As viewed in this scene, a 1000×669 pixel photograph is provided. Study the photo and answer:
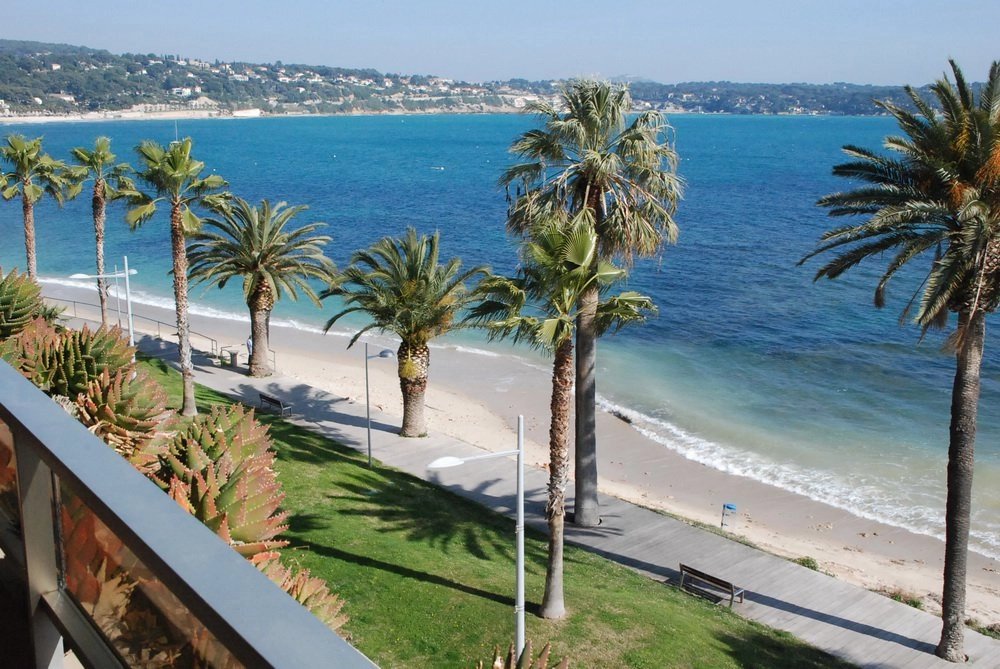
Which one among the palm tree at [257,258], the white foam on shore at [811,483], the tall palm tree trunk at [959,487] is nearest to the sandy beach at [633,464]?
the white foam on shore at [811,483]

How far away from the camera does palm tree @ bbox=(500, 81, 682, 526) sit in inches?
727

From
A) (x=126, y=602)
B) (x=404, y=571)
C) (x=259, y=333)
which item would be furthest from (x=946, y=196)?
(x=259, y=333)

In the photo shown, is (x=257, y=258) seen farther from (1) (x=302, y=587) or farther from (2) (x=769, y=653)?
(1) (x=302, y=587)

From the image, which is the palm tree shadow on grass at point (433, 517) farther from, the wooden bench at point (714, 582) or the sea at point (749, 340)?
the sea at point (749, 340)

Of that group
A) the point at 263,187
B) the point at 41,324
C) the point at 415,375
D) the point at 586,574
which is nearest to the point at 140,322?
the point at 415,375

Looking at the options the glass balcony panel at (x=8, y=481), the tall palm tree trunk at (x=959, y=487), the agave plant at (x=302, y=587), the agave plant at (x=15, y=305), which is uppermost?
the glass balcony panel at (x=8, y=481)

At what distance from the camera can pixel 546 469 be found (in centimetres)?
2647

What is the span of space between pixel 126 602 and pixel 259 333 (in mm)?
31907

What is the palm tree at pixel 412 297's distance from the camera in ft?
86.5

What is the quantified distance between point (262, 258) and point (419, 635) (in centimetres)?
2135

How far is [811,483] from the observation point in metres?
27.5

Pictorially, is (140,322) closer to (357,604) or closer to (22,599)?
(357,604)

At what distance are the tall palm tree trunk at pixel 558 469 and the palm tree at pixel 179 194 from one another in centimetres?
1250

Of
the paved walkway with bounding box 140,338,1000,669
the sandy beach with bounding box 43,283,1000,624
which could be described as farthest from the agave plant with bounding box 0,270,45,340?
the sandy beach with bounding box 43,283,1000,624
